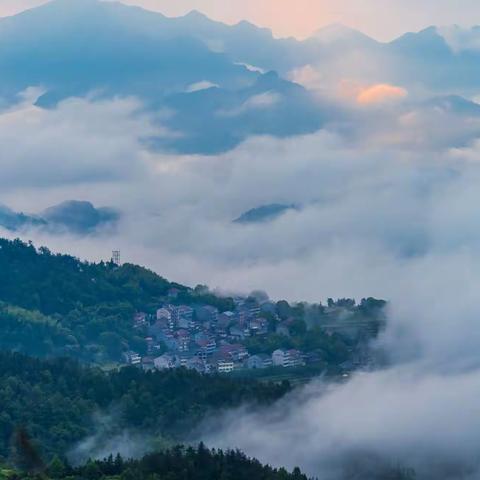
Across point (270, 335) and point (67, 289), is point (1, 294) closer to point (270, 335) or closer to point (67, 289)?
point (67, 289)

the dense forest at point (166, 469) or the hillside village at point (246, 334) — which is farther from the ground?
the hillside village at point (246, 334)

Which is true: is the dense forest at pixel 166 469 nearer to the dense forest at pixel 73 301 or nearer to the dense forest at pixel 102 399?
the dense forest at pixel 102 399

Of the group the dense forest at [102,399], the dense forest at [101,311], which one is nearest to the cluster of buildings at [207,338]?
the dense forest at [101,311]

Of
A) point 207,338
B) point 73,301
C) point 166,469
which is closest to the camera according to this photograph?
point 166,469

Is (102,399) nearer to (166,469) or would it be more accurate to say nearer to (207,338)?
(166,469)

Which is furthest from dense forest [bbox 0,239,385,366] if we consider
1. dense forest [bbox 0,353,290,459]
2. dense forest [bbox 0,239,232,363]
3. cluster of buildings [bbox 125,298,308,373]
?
dense forest [bbox 0,353,290,459]

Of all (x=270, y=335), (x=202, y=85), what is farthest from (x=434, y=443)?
(x=202, y=85)

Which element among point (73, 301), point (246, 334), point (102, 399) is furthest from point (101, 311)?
point (102, 399)
